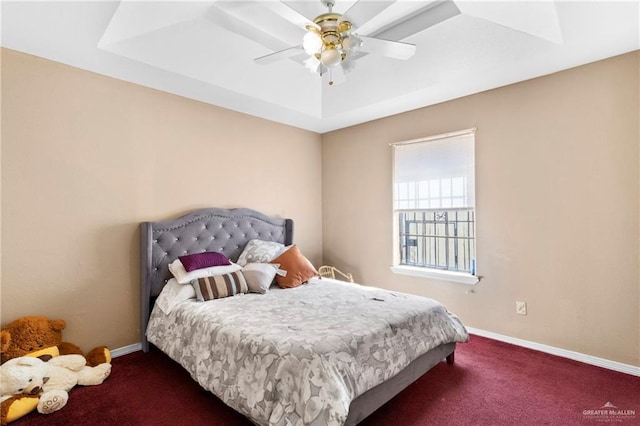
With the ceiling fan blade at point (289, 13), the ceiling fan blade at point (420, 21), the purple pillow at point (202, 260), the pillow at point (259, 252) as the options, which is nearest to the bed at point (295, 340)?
the purple pillow at point (202, 260)

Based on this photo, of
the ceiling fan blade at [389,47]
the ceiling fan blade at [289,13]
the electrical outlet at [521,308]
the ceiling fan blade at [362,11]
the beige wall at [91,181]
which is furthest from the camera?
the electrical outlet at [521,308]

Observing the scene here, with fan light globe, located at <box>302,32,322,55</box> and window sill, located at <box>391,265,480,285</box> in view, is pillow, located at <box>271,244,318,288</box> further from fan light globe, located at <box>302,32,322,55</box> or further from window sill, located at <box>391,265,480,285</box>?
fan light globe, located at <box>302,32,322,55</box>

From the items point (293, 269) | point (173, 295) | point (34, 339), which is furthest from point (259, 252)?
point (34, 339)

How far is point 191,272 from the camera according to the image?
115 inches

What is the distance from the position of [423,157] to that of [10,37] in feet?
12.5

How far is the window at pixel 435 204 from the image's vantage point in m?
3.50

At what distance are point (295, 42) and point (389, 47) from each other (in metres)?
1.21

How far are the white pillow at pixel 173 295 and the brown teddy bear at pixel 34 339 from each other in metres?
0.69

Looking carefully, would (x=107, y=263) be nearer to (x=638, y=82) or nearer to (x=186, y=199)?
(x=186, y=199)

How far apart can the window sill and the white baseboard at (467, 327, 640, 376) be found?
0.53 meters

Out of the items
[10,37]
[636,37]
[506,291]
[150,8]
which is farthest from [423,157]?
[10,37]

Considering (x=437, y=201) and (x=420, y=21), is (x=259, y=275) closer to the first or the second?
(x=437, y=201)

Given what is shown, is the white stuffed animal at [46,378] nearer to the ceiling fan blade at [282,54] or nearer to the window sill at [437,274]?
the ceiling fan blade at [282,54]

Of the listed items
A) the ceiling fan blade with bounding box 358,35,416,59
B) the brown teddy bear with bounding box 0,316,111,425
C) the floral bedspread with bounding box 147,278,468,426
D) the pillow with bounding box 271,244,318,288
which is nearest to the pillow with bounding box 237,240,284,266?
the pillow with bounding box 271,244,318,288
